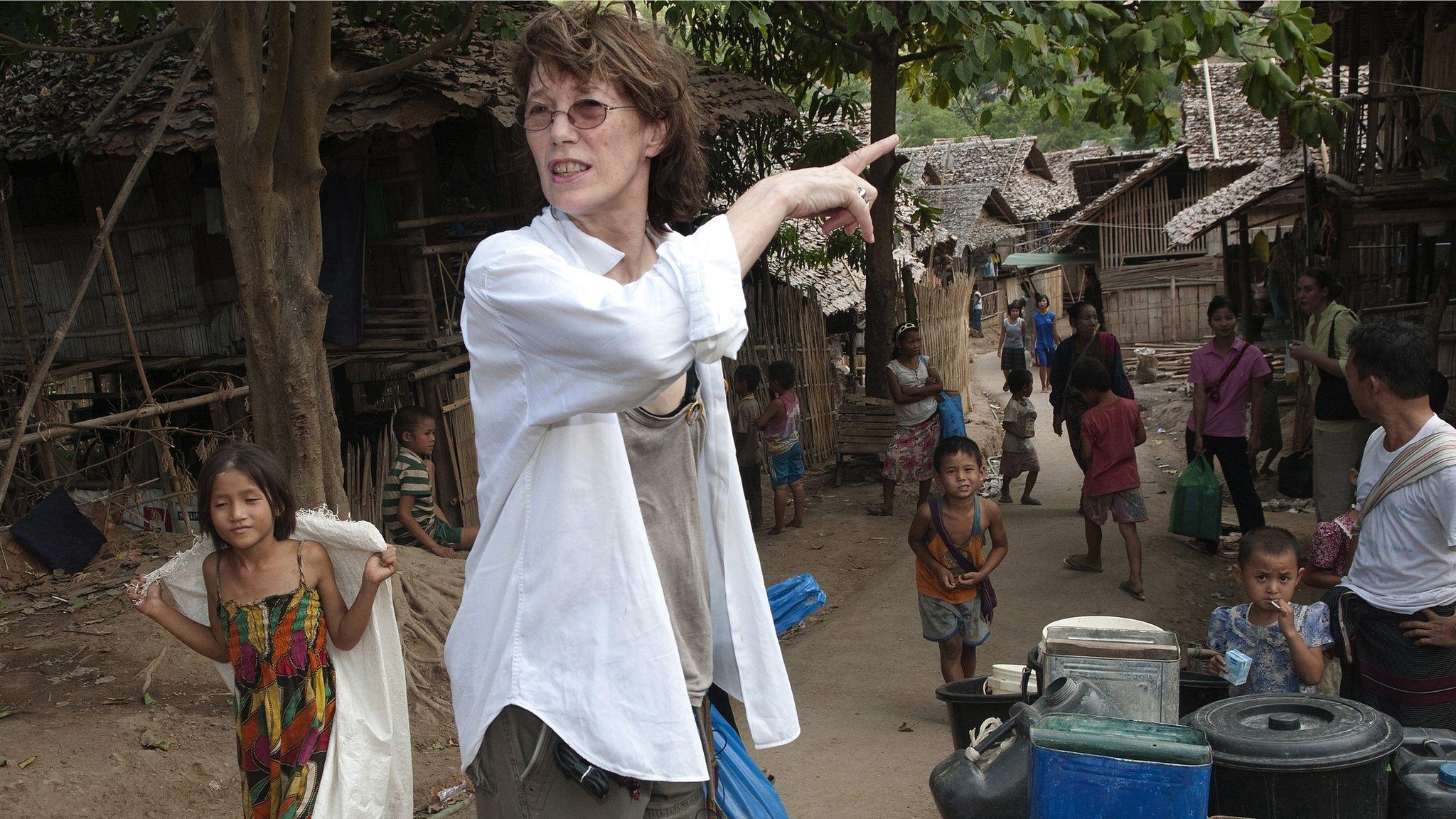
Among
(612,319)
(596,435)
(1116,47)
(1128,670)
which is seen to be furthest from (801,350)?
(612,319)

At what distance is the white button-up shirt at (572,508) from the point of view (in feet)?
4.41

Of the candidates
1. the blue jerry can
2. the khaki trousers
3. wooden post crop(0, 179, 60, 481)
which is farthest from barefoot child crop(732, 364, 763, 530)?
the khaki trousers

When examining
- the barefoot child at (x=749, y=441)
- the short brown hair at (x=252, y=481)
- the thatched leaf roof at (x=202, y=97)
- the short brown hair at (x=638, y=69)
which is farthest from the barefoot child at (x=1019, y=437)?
the short brown hair at (x=638, y=69)

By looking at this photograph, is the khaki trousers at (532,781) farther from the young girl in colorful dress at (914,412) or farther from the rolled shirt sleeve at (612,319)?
the young girl in colorful dress at (914,412)

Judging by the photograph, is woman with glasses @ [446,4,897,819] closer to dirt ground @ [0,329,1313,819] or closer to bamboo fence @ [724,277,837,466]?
dirt ground @ [0,329,1313,819]

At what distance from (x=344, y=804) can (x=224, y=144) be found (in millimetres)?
2469

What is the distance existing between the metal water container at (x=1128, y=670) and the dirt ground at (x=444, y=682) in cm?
127

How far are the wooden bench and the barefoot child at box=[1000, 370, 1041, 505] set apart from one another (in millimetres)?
1224

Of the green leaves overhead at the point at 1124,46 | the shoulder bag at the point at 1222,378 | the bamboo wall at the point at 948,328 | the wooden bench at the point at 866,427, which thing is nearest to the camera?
the green leaves overhead at the point at 1124,46

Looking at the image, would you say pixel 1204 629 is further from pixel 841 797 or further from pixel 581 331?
pixel 581 331

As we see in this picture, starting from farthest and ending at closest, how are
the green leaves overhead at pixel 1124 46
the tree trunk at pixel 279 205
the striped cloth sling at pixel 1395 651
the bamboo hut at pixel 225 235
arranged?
the bamboo hut at pixel 225 235
the green leaves overhead at pixel 1124 46
the tree trunk at pixel 279 205
the striped cloth sling at pixel 1395 651

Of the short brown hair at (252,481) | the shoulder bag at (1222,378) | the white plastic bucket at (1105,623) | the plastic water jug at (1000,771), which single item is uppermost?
the short brown hair at (252,481)

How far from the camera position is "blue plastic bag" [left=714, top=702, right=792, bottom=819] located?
6.83 ft

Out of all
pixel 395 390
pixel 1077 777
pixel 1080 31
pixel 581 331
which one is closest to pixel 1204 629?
pixel 1080 31
